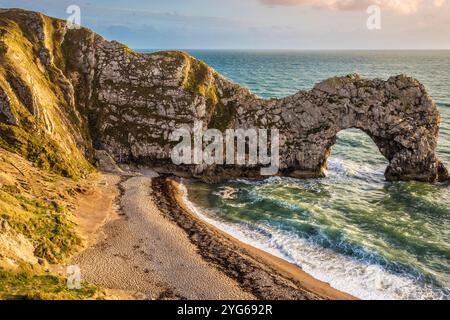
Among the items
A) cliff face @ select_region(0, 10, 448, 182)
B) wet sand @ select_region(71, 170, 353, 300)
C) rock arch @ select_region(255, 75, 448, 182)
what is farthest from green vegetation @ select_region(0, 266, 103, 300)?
rock arch @ select_region(255, 75, 448, 182)

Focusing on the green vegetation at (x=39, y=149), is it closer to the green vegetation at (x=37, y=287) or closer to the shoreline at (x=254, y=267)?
the shoreline at (x=254, y=267)

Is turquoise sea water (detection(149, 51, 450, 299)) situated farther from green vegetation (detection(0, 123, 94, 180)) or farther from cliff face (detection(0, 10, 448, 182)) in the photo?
green vegetation (detection(0, 123, 94, 180))

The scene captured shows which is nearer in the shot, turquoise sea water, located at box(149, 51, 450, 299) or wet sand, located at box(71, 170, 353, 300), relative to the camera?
wet sand, located at box(71, 170, 353, 300)

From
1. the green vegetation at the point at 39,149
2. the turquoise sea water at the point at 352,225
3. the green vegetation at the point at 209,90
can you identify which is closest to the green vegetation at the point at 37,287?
the turquoise sea water at the point at 352,225

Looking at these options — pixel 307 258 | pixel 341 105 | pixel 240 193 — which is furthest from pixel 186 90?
pixel 307 258

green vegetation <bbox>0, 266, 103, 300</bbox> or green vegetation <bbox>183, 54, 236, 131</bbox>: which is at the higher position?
green vegetation <bbox>183, 54, 236, 131</bbox>
